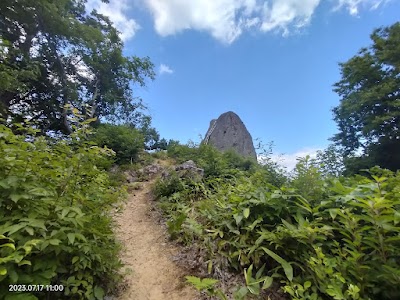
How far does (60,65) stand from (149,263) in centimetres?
1270

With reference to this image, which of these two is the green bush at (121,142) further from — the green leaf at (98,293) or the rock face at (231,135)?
the green leaf at (98,293)

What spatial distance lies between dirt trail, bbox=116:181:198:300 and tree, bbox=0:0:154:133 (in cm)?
630

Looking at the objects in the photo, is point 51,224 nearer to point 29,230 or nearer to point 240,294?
point 29,230

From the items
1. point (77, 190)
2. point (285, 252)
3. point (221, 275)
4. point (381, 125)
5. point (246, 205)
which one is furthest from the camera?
point (381, 125)

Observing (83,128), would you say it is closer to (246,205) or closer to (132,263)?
(132,263)

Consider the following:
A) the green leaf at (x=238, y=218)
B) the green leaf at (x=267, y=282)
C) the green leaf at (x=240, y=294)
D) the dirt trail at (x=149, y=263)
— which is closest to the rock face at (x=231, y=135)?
the dirt trail at (x=149, y=263)

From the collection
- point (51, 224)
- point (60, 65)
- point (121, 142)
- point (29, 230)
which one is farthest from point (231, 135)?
point (29, 230)

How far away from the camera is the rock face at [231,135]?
45.6 feet

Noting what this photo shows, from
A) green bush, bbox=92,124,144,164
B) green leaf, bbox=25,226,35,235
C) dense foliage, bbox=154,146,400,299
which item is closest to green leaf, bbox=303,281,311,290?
dense foliage, bbox=154,146,400,299

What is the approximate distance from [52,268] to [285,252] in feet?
6.78

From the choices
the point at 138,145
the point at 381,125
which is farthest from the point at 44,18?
the point at 381,125

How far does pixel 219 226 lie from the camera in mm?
3188

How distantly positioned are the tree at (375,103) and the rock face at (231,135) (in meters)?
5.35

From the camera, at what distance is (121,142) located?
383 inches
